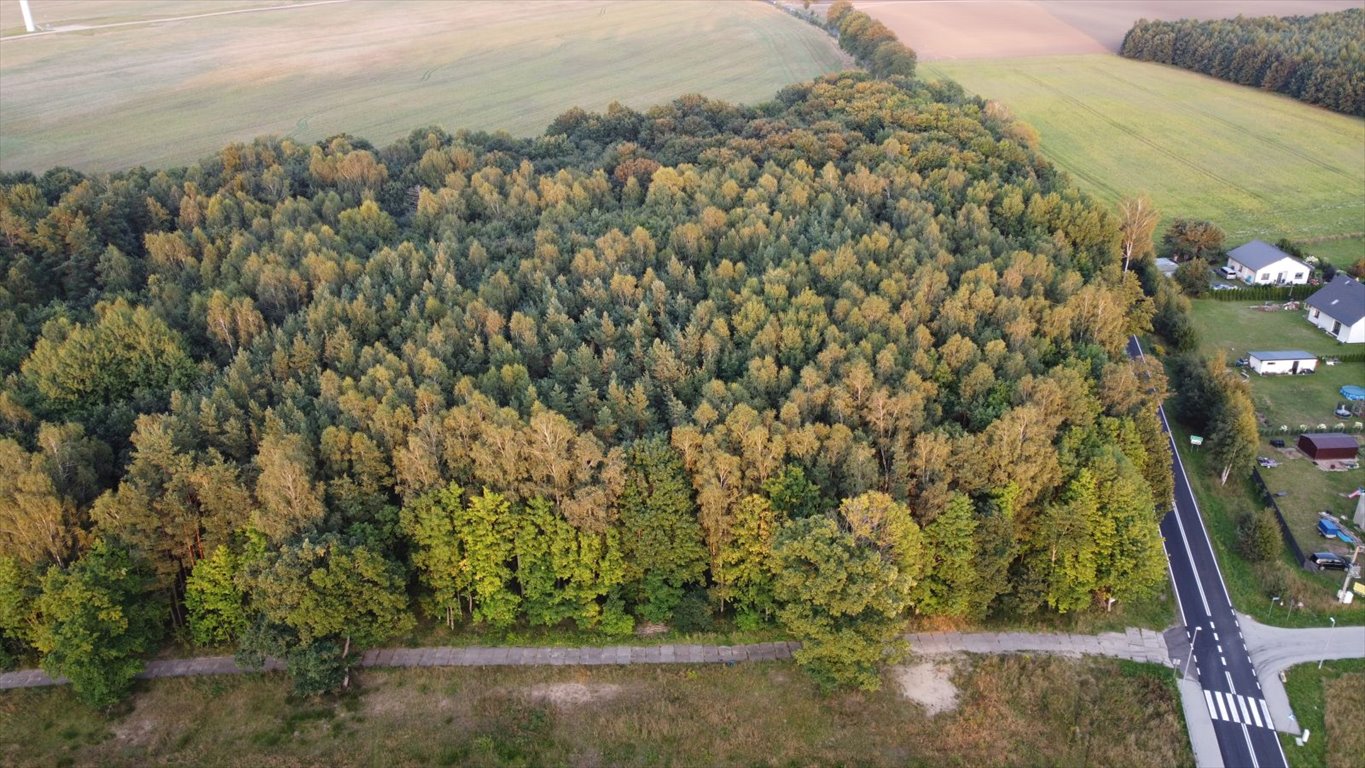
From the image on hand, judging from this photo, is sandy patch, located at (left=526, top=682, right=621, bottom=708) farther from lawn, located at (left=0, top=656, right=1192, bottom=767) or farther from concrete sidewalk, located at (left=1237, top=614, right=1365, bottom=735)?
concrete sidewalk, located at (left=1237, top=614, right=1365, bottom=735)

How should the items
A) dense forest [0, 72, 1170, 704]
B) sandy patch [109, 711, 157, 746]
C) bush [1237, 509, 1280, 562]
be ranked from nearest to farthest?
sandy patch [109, 711, 157, 746] → dense forest [0, 72, 1170, 704] → bush [1237, 509, 1280, 562]

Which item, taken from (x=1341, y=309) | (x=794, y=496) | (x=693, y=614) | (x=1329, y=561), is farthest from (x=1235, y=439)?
(x=693, y=614)

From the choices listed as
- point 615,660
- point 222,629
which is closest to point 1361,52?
point 615,660

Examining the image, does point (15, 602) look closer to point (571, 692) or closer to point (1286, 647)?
point (571, 692)

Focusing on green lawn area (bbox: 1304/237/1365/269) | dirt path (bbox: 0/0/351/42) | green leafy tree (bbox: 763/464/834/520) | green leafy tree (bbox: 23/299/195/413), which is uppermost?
dirt path (bbox: 0/0/351/42)

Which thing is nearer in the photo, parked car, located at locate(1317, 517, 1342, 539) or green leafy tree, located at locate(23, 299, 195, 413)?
parked car, located at locate(1317, 517, 1342, 539)

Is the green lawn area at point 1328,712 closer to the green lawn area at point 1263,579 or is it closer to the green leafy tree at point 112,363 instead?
the green lawn area at point 1263,579

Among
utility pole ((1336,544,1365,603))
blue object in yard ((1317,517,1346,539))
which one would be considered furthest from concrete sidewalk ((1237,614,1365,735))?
blue object in yard ((1317,517,1346,539))
